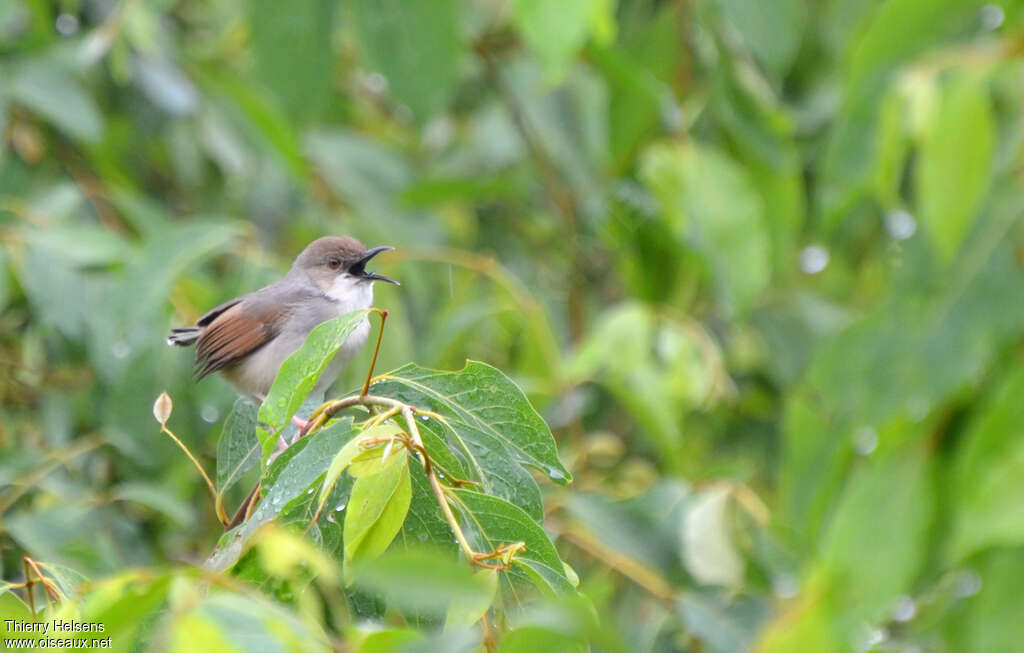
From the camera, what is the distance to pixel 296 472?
6.77ft

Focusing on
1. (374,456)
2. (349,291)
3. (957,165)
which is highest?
(957,165)

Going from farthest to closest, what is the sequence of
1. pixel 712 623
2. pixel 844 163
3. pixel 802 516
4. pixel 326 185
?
pixel 326 185
pixel 802 516
pixel 844 163
pixel 712 623

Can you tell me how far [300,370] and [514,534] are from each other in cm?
46

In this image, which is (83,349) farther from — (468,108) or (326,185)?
(468,108)

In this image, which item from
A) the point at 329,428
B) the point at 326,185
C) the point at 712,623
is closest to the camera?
the point at 329,428

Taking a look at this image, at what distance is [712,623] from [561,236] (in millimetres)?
3807

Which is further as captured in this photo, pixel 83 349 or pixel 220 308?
pixel 83 349

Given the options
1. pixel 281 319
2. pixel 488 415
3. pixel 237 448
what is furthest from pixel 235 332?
pixel 488 415

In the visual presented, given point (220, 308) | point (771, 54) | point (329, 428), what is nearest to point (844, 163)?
point (771, 54)

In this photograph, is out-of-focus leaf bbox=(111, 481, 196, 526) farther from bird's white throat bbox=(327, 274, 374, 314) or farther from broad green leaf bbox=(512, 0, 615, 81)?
broad green leaf bbox=(512, 0, 615, 81)

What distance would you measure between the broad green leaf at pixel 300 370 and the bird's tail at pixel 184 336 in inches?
71.3

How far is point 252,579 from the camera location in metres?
2.14

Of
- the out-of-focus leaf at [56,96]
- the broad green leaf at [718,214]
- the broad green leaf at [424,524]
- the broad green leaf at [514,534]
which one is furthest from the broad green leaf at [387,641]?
the out-of-focus leaf at [56,96]

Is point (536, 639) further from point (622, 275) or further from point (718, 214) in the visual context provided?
point (622, 275)
